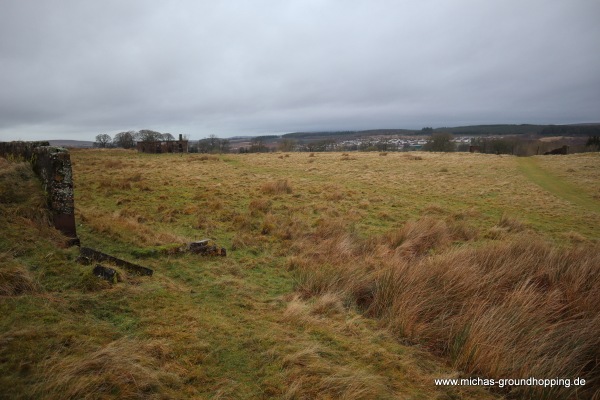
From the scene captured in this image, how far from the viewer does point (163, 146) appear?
4228 cm

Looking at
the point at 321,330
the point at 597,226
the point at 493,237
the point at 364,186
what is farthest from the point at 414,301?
the point at 364,186

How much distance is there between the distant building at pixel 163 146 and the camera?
136ft

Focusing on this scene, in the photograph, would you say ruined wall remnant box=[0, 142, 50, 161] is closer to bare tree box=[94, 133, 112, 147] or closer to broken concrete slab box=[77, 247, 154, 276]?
broken concrete slab box=[77, 247, 154, 276]

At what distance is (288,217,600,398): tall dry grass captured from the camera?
4.09 meters

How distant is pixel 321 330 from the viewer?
453 centimetres

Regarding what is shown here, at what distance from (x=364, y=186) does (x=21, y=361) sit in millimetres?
19127

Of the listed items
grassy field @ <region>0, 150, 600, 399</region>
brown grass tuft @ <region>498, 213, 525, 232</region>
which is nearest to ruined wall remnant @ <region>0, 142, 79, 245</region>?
grassy field @ <region>0, 150, 600, 399</region>

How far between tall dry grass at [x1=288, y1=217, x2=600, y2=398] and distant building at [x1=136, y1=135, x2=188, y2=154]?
1557 inches

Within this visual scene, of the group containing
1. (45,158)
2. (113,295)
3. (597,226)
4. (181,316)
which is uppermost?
(45,158)

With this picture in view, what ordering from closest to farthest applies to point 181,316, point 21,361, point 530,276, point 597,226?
point 21,361 < point 181,316 < point 530,276 < point 597,226

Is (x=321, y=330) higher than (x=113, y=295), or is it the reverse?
(x=113, y=295)

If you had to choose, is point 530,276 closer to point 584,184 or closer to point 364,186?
point 364,186

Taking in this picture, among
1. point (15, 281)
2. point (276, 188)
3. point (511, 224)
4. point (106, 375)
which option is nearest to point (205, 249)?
point (15, 281)

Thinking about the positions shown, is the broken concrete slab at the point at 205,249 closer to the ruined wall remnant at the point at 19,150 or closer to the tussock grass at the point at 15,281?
the tussock grass at the point at 15,281
